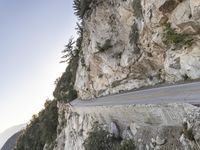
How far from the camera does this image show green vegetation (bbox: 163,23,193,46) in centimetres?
2538

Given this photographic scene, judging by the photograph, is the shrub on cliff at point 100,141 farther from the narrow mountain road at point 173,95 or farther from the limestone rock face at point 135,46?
the limestone rock face at point 135,46

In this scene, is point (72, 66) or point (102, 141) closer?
point (102, 141)

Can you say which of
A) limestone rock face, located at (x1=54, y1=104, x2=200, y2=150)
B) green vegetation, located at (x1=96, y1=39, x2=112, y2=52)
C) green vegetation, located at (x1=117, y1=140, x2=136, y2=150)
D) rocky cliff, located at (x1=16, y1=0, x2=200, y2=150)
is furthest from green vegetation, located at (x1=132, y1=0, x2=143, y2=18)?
green vegetation, located at (x1=117, y1=140, x2=136, y2=150)

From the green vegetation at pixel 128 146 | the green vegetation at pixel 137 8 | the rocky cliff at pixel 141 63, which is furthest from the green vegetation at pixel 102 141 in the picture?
the green vegetation at pixel 137 8

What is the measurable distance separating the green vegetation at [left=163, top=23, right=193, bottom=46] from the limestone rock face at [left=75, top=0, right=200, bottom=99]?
1.06 ft

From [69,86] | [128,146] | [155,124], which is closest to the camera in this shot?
[155,124]

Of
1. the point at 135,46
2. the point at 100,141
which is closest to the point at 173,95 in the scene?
the point at 100,141

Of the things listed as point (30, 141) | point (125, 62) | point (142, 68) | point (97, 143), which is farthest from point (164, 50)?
point (30, 141)

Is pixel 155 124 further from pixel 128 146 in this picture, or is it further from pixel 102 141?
pixel 102 141

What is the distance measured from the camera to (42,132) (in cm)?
6638

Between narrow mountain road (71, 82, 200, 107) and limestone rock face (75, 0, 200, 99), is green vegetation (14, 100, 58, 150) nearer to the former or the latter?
Answer: limestone rock face (75, 0, 200, 99)

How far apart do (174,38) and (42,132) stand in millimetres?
47380

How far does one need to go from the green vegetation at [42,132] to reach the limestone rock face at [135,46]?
546 inches

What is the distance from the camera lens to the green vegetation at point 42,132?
63.5 meters
